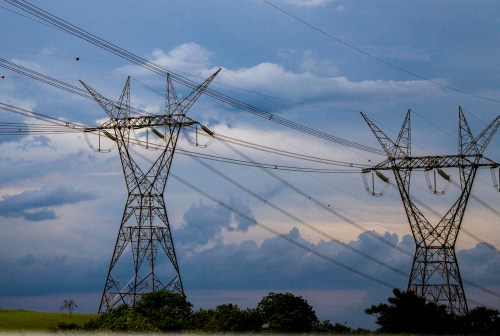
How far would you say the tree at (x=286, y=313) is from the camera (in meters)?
71.0

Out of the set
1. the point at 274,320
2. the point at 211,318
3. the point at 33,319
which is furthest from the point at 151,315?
the point at 33,319

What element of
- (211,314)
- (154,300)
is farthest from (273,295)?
(154,300)

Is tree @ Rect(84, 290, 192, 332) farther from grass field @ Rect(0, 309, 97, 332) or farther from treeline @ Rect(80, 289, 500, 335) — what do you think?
grass field @ Rect(0, 309, 97, 332)

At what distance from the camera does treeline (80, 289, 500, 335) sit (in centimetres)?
6266

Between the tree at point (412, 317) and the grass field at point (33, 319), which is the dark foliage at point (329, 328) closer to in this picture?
the tree at point (412, 317)

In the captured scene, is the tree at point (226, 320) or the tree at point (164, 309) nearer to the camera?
the tree at point (164, 309)

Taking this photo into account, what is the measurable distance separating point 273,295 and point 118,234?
65.2 feet

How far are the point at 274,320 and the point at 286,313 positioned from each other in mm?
1563

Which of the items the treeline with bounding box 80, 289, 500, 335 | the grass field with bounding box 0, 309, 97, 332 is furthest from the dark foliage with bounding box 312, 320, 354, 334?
the grass field with bounding box 0, 309, 97, 332

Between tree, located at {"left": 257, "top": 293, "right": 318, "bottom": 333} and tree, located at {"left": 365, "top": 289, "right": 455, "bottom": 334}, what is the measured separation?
31.0 feet

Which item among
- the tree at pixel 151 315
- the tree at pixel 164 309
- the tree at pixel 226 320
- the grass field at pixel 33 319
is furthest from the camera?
the grass field at pixel 33 319

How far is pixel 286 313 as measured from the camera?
7219 cm

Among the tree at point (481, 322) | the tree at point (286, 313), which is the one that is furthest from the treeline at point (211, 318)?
the tree at point (481, 322)

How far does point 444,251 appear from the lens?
72500 millimetres
